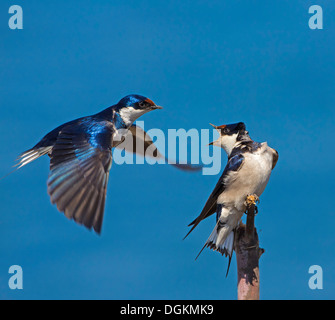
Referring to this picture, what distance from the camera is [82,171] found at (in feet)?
24.2

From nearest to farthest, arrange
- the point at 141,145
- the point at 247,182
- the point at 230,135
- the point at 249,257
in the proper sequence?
the point at 249,257 → the point at 247,182 → the point at 230,135 → the point at 141,145

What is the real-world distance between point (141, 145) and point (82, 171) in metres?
2.67

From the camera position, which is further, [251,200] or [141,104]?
[141,104]

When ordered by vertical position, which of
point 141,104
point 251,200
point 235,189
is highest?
point 141,104

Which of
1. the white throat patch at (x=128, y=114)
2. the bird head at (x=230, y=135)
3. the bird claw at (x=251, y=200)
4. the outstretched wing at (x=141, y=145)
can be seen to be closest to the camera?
the bird claw at (x=251, y=200)

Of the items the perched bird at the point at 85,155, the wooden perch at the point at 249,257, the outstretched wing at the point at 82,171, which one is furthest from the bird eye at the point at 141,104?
the wooden perch at the point at 249,257

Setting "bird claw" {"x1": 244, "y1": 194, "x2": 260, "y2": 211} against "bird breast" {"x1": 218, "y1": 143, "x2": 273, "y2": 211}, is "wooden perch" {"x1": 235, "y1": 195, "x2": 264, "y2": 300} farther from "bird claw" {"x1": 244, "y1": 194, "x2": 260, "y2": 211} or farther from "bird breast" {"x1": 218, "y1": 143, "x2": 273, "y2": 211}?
"bird breast" {"x1": 218, "y1": 143, "x2": 273, "y2": 211}

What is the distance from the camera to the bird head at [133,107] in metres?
8.82

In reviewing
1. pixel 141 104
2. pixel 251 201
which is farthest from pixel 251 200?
pixel 141 104

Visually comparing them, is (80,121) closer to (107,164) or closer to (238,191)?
(107,164)

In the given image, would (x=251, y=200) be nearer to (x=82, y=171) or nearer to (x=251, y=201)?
(x=251, y=201)

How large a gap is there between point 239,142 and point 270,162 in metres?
0.43

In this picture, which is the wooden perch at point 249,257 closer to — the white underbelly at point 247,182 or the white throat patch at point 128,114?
the white underbelly at point 247,182
